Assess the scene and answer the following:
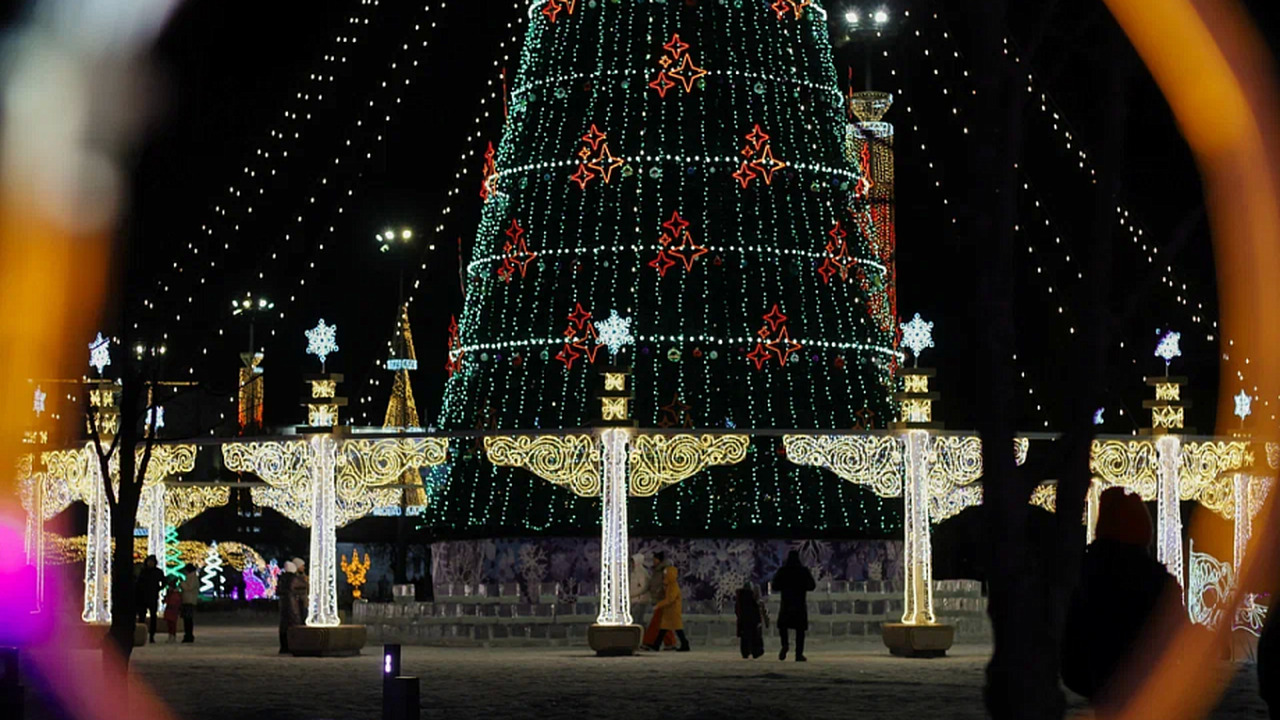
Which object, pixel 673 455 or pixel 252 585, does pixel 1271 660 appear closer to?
pixel 673 455

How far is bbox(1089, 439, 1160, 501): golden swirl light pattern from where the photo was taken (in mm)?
29484

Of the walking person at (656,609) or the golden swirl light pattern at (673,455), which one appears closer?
the golden swirl light pattern at (673,455)

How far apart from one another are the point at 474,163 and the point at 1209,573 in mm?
19861

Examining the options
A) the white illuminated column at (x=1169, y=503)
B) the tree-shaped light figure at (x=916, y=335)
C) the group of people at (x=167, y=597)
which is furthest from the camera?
the group of people at (x=167, y=597)

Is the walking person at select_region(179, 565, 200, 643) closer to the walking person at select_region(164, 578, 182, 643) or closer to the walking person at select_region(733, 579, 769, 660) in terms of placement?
the walking person at select_region(164, 578, 182, 643)

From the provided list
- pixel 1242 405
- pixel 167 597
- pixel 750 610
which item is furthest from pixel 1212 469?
pixel 167 597

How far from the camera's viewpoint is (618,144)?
118ft

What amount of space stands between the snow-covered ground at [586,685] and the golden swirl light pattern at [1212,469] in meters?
4.20

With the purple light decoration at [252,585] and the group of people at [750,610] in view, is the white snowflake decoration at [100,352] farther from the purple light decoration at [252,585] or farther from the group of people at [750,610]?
the purple light decoration at [252,585]

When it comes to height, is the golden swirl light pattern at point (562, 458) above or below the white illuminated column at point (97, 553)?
above

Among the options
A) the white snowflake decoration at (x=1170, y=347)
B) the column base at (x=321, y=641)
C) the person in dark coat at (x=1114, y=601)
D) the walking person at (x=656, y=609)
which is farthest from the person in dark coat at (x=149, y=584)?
the person in dark coat at (x=1114, y=601)

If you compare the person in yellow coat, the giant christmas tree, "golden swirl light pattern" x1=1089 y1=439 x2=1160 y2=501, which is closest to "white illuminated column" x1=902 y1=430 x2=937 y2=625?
"golden swirl light pattern" x1=1089 y1=439 x2=1160 y2=501

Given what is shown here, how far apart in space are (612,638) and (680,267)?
9766 mm

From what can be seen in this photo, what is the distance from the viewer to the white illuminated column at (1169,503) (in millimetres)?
29344
